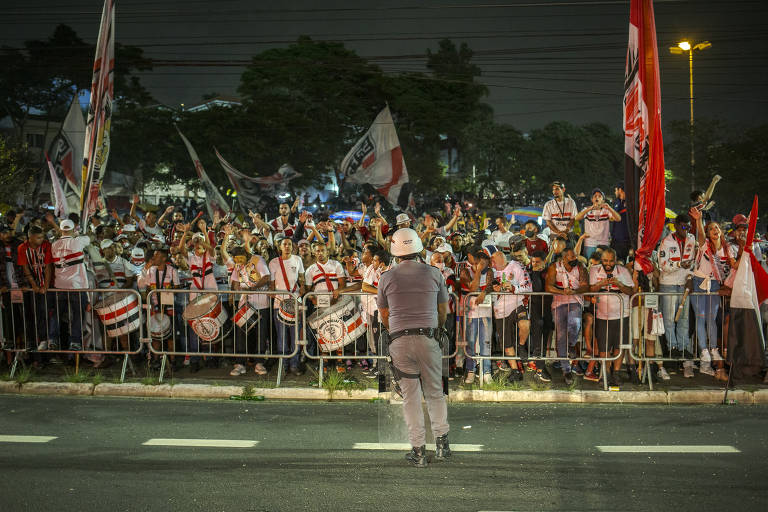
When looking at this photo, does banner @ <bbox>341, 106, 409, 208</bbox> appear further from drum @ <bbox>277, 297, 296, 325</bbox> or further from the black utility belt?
the black utility belt

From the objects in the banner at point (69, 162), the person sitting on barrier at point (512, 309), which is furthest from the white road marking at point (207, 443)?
the banner at point (69, 162)

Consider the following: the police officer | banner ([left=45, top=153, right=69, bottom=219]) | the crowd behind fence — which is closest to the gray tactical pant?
the police officer

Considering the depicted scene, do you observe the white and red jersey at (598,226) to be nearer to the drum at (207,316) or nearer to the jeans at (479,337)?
the jeans at (479,337)

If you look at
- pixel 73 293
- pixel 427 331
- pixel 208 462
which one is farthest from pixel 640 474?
pixel 73 293

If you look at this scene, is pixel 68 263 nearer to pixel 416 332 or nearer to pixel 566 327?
pixel 416 332

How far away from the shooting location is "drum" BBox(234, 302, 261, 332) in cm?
945

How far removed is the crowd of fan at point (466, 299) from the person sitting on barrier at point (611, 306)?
0.04 ft

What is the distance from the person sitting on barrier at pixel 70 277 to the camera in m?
9.79

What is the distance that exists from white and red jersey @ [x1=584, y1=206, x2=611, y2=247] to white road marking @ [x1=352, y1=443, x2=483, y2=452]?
18.6 ft

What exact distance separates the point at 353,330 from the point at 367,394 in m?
0.89

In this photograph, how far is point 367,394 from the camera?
28.3 ft

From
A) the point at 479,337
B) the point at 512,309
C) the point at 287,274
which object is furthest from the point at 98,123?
the point at 512,309

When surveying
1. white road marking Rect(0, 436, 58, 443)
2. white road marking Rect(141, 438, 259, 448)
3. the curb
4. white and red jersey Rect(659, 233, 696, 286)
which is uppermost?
white and red jersey Rect(659, 233, 696, 286)

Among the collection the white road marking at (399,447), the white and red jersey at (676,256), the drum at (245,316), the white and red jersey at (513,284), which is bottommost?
the white road marking at (399,447)
